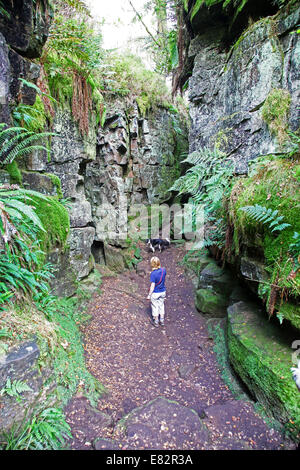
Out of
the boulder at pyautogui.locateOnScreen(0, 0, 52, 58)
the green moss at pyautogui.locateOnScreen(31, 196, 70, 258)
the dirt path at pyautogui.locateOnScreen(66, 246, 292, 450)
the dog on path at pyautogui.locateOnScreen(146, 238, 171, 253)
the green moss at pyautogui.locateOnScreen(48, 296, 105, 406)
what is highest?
the boulder at pyautogui.locateOnScreen(0, 0, 52, 58)

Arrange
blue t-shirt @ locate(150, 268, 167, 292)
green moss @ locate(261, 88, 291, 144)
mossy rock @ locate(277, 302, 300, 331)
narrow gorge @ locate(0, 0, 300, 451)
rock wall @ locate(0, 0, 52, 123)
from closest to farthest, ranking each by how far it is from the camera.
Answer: narrow gorge @ locate(0, 0, 300, 451)
mossy rock @ locate(277, 302, 300, 331)
rock wall @ locate(0, 0, 52, 123)
green moss @ locate(261, 88, 291, 144)
blue t-shirt @ locate(150, 268, 167, 292)

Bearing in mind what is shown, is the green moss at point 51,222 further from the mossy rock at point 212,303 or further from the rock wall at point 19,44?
the mossy rock at point 212,303

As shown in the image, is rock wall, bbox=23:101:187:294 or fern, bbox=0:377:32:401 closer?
fern, bbox=0:377:32:401

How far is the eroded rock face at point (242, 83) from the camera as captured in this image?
Result: 4793mm

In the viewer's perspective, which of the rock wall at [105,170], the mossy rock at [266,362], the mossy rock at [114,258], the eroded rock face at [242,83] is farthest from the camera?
the mossy rock at [114,258]

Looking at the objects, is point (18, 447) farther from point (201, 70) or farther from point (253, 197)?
point (201, 70)

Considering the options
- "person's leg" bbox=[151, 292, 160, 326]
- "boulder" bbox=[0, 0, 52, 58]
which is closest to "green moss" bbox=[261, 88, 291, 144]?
"person's leg" bbox=[151, 292, 160, 326]

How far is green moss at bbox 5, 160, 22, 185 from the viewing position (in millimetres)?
3747

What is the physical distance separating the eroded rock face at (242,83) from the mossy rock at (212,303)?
316cm

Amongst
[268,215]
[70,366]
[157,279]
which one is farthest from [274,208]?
[70,366]

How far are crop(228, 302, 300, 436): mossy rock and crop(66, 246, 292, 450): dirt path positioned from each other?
24cm

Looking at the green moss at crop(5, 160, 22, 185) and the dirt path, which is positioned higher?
the green moss at crop(5, 160, 22, 185)

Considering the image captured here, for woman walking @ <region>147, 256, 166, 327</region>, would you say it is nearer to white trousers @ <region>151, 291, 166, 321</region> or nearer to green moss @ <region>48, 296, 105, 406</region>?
white trousers @ <region>151, 291, 166, 321</region>

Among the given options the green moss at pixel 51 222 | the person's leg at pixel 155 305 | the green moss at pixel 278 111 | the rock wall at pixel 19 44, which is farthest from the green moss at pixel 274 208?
the rock wall at pixel 19 44
